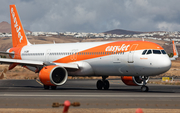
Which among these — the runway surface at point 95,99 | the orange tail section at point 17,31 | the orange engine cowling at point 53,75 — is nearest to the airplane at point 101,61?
the orange engine cowling at point 53,75

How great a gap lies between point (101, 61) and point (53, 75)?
4.62 metres

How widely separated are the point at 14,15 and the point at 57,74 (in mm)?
13203

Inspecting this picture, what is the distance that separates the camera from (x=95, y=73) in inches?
1257

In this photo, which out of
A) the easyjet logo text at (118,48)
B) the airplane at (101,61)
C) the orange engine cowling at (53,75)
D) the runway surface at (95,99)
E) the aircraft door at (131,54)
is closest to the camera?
the runway surface at (95,99)

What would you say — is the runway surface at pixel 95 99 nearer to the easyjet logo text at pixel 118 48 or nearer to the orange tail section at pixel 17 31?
the easyjet logo text at pixel 118 48

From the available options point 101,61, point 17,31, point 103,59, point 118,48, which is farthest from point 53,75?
point 17,31

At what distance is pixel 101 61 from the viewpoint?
3067 centimetres

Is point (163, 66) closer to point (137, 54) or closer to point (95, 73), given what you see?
point (137, 54)

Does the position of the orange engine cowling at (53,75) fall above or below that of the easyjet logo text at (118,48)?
below

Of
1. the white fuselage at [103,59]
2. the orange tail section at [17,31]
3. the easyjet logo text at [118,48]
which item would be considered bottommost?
the white fuselage at [103,59]

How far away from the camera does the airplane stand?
91.1 ft

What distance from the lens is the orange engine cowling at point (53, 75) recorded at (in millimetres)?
29547

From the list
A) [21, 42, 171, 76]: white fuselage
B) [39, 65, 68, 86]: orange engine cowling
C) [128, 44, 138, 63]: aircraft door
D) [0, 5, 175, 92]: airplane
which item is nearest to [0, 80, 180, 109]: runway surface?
[21, 42, 171, 76]: white fuselage

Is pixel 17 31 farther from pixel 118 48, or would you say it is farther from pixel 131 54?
pixel 131 54
